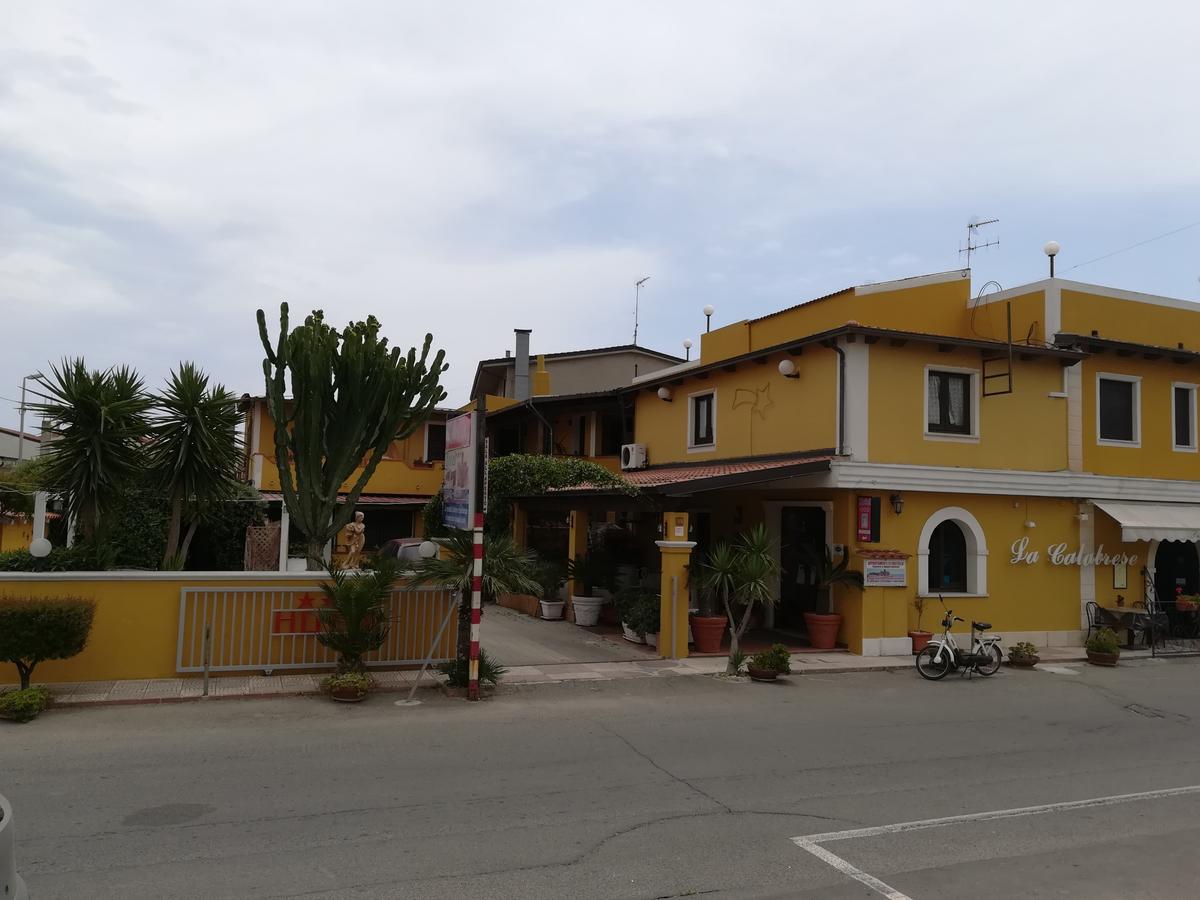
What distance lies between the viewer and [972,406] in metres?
16.2

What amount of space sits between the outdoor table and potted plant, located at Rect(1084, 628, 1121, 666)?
182 cm

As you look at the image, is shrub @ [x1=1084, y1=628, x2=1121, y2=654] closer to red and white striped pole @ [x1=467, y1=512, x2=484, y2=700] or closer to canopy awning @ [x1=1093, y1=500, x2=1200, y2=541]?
canopy awning @ [x1=1093, y1=500, x2=1200, y2=541]

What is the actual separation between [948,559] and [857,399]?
3.75 meters

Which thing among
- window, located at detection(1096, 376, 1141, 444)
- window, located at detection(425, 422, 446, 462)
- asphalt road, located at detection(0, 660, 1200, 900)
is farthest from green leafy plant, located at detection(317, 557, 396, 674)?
window, located at detection(425, 422, 446, 462)

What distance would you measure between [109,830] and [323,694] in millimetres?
4635

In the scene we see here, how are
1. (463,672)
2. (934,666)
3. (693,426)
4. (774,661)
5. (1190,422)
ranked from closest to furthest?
(463,672), (774,661), (934,666), (1190,422), (693,426)

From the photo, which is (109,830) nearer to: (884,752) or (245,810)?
(245,810)

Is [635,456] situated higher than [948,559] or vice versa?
[635,456]

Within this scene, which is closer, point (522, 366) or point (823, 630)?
point (823, 630)

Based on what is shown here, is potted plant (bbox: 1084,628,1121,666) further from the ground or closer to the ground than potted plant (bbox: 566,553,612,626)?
closer to the ground

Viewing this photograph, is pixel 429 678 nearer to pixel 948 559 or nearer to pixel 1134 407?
pixel 948 559

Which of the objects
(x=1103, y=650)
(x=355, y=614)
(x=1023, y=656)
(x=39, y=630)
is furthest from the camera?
(x=1103, y=650)

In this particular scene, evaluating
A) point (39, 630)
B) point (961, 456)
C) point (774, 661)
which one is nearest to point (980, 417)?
point (961, 456)

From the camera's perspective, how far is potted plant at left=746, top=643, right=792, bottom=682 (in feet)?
41.2
